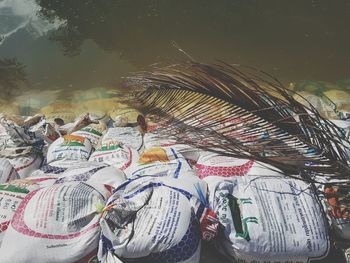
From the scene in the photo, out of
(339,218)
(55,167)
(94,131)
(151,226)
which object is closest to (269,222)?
(339,218)

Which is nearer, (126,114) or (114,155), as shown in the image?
(114,155)

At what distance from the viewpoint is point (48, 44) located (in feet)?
18.7

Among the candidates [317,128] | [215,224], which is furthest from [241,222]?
[317,128]

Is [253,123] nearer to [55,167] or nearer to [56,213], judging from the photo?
[56,213]

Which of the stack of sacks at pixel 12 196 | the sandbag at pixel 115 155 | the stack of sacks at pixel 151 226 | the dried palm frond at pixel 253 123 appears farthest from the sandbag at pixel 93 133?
the dried palm frond at pixel 253 123

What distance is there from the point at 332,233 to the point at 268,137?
72 cm

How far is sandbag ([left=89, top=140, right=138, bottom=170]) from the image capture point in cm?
249

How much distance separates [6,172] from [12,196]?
1.20 ft

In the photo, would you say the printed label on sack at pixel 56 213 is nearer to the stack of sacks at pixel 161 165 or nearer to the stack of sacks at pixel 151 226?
the stack of sacks at pixel 151 226

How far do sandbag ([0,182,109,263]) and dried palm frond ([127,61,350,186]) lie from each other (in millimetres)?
537

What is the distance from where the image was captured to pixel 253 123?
60.6 inches

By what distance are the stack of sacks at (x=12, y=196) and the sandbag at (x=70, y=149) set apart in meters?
0.41

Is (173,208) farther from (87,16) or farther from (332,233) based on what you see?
(87,16)

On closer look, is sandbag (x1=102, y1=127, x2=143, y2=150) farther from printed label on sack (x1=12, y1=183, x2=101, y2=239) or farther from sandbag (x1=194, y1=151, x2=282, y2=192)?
printed label on sack (x1=12, y1=183, x2=101, y2=239)
